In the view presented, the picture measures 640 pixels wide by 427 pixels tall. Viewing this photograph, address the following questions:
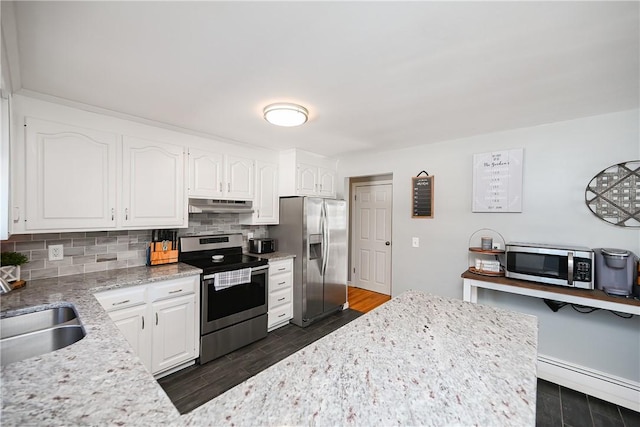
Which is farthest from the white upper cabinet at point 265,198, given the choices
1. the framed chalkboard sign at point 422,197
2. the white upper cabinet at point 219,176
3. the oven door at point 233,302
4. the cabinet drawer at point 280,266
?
the framed chalkboard sign at point 422,197

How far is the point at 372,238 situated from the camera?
4680mm

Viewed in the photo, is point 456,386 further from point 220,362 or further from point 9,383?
point 220,362

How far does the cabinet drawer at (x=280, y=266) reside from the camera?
314 cm

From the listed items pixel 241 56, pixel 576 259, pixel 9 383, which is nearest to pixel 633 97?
pixel 576 259

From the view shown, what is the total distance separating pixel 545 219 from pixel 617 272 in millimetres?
639

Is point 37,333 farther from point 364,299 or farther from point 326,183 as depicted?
point 364,299

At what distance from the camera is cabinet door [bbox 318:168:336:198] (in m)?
3.84

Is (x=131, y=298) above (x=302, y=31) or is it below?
below

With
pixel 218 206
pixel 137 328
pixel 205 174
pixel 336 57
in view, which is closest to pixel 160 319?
pixel 137 328

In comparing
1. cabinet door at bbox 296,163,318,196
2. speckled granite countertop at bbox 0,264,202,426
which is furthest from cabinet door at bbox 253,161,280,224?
speckled granite countertop at bbox 0,264,202,426

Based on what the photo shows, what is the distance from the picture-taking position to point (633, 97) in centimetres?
192

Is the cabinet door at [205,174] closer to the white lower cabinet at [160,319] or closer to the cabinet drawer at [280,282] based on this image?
the white lower cabinet at [160,319]

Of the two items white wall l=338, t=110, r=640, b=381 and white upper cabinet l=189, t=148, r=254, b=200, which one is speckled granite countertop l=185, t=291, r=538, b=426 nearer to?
white wall l=338, t=110, r=640, b=381

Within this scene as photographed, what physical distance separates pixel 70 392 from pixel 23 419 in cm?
11
